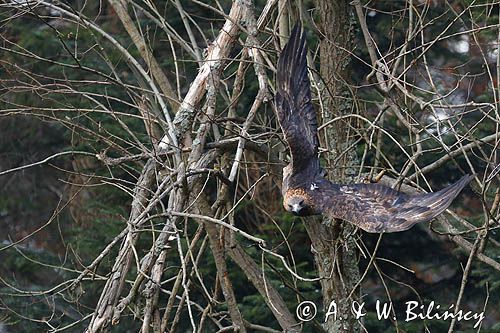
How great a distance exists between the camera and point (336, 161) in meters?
6.57

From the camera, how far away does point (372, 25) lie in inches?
427

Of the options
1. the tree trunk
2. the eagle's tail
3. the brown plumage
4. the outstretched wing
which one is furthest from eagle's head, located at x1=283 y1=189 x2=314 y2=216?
the eagle's tail

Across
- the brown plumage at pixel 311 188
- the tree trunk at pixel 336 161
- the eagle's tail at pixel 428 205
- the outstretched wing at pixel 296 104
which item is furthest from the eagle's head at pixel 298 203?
the eagle's tail at pixel 428 205

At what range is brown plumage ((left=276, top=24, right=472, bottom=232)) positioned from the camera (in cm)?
534

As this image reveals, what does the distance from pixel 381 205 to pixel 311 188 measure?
486 mm

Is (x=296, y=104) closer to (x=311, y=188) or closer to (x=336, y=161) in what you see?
(x=311, y=188)

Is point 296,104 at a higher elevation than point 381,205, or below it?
higher

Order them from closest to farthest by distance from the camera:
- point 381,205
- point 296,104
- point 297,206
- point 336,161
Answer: point 381,205 < point 297,206 < point 296,104 < point 336,161

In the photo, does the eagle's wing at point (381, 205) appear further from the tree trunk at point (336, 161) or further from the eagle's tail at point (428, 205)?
the tree trunk at point (336, 161)

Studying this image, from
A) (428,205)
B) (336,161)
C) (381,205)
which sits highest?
(428,205)

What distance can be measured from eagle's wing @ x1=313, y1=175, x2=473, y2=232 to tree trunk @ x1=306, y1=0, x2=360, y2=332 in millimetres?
442

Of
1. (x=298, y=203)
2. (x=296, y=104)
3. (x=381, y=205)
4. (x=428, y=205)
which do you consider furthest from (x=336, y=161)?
(x=428, y=205)

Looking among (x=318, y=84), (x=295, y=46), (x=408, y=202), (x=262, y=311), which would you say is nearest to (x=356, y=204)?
(x=408, y=202)

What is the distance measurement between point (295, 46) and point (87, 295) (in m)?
6.07
